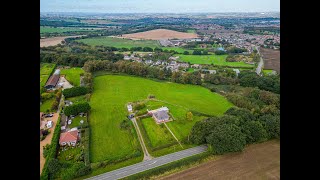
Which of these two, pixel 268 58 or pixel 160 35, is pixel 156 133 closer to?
pixel 268 58

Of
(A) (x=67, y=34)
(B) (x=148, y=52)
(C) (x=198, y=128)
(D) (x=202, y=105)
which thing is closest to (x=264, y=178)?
(C) (x=198, y=128)

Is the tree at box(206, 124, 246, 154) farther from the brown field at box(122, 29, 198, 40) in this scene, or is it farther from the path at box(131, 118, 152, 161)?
the brown field at box(122, 29, 198, 40)

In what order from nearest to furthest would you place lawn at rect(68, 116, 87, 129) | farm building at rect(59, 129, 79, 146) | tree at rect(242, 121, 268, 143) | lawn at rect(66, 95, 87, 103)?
farm building at rect(59, 129, 79, 146) < tree at rect(242, 121, 268, 143) < lawn at rect(68, 116, 87, 129) < lawn at rect(66, 95, 87, 103)

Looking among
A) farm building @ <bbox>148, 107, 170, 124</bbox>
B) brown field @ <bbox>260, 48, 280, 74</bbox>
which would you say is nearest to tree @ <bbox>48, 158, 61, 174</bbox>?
farm building @ <bbox>148, 107, 170, 124</bbox>

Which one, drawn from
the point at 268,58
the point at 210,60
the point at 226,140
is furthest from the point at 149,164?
the point at 268,58

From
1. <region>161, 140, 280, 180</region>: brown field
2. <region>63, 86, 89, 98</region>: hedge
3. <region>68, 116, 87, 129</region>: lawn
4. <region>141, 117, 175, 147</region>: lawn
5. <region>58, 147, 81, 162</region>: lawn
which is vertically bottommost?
<region>161, 140, 280, 180</region>: brown field

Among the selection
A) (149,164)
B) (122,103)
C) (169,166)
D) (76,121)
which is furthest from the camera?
(122,103)
